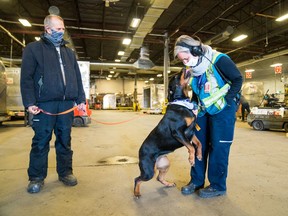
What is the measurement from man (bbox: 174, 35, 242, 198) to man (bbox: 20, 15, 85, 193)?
118 centimetres

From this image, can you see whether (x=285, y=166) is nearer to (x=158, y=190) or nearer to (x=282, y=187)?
(x=282, y=187)

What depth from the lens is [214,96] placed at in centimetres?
189

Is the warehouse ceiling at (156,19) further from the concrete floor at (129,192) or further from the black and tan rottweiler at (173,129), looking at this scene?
the black and tan rottweiler at (173,129)

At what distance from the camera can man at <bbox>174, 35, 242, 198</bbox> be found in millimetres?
1839

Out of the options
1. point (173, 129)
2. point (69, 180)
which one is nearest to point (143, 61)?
point (69, 180)

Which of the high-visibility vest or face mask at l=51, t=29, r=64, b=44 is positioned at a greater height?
face mask at l=51, t=29, r=64, b=44

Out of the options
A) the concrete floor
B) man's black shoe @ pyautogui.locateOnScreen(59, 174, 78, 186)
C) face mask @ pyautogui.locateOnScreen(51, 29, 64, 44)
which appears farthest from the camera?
man's black shoe @ pyautogui.locateOnScreen(59, 174, 78, 186)

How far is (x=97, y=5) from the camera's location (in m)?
9.16

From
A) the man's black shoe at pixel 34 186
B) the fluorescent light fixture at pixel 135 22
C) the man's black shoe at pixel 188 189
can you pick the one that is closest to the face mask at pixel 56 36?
the man's black shoe at pixel 34 186

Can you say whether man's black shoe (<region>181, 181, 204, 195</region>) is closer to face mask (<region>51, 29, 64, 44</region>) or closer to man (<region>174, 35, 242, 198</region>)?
man (<region>174, 35, 242, 198</region>)

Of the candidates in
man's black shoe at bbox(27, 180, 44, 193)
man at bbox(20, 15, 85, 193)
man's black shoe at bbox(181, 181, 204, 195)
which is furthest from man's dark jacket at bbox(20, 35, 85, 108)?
man's black shoe at bbox(181, 181, 204, 195)

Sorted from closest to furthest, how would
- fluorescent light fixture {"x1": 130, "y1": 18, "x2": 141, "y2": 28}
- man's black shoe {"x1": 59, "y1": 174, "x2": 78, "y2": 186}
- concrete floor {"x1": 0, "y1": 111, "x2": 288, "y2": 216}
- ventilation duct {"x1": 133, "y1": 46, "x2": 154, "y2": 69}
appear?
concrete floor {"x1": 0, "y1": 111, "x2": 288, "y2": 216}, man's black shoe {"x1": 59, "y1": 174, "x2": 78, "y2": 186}, fluorescent light fixture {"x1": 130, "y1": 18, "x2": 141, "y2": 28}, ventilation duct {"x1": 133, "y1": 46, "x2": 154, "y2": 69}

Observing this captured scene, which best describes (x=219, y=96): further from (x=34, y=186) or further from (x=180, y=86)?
(x=34, y=186)

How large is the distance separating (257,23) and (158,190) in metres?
12.6
